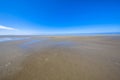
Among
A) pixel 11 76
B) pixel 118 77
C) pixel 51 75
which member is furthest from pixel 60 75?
pixel 118 77

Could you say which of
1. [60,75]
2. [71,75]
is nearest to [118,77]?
[71,75]

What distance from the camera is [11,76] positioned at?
3.03 meters

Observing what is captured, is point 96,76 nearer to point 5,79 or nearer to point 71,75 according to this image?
point 71,75

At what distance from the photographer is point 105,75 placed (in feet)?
9.84

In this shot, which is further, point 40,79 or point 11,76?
point 11,76

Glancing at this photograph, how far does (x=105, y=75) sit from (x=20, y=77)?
3847 mm

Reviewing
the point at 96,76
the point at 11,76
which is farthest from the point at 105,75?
the point at 11,76

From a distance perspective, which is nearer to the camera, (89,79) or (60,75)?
(89,79)

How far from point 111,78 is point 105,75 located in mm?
237

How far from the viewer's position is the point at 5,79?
2861 millimetres

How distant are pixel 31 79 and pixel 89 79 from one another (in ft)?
8.13

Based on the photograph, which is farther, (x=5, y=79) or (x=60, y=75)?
(x=60, y=75)

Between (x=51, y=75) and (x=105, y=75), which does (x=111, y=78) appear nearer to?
(x=105, y=75)

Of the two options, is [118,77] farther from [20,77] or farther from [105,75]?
[20,77]
